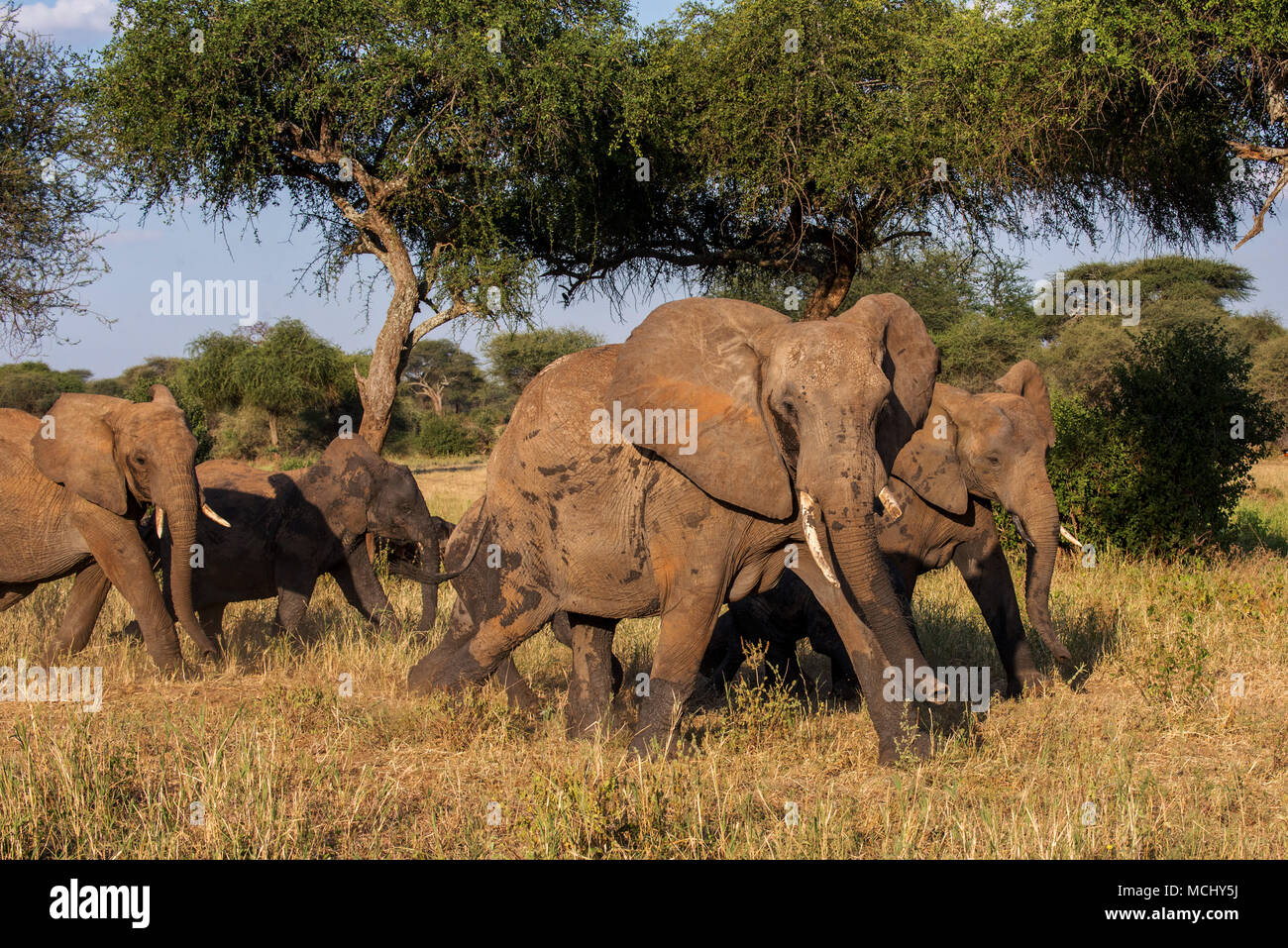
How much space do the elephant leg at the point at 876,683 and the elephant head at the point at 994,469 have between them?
2.09 meters

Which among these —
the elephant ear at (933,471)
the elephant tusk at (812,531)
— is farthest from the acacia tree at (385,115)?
the elephant tusk at (812,531)

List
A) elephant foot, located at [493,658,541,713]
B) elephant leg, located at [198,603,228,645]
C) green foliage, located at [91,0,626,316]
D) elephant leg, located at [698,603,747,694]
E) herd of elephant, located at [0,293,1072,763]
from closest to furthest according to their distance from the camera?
herd of elephant, located at [0,293,1072,763]
elephant foot, located at [493,658,541,713]
elephant leg, located at [698,603,747,694]
elephant leg, located at [198,603,228,645]
green foliage, located at [91,0,626,316]

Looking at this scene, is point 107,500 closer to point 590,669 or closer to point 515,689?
point 515,689

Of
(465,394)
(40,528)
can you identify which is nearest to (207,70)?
(40,528)

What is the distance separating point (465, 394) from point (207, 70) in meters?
54.3

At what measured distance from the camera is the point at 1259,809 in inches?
213

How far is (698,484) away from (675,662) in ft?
3.27

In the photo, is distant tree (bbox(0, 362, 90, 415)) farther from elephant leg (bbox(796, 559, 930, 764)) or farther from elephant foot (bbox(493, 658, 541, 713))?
elephant leg (bbox(796, 559, 930, 764))

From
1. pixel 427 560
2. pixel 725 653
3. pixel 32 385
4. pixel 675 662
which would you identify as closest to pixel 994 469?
pixel 725 653

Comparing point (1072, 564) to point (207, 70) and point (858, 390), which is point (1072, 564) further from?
point (207, 70)

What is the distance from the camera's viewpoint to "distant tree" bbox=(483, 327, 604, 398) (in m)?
51.7

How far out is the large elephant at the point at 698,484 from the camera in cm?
532

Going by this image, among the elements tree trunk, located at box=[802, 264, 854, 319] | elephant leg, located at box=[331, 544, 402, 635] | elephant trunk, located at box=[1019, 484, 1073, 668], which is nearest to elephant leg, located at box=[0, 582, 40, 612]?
elephant leg, located at box=[331, 544, 402, 635]

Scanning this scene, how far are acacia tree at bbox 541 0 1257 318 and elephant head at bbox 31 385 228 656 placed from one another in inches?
328
